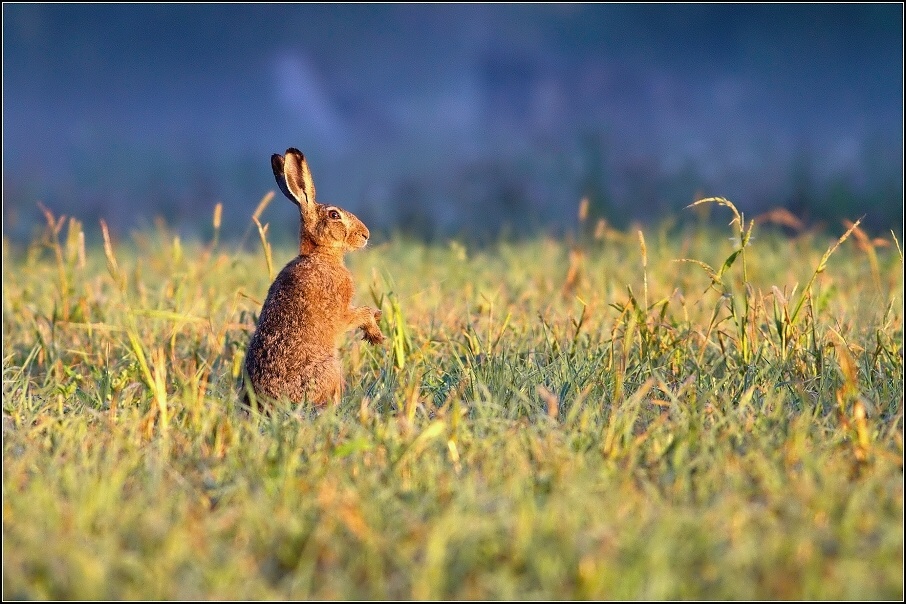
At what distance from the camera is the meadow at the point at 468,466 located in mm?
2531

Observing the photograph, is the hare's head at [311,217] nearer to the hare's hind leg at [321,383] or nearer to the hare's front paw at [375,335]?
the hare's front paw at [375,335]

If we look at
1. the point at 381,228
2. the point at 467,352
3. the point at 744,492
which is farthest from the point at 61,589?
the point at 381,228

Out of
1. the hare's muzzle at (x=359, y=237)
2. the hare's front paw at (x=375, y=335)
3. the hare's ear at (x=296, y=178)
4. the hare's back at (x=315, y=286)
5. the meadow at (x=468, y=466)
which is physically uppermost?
the hare's ear at (x=296, y=178)

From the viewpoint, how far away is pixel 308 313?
4305 mm

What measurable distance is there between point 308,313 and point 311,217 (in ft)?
2.03

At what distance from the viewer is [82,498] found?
9.22 ft

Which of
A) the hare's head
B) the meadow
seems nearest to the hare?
the hare's head

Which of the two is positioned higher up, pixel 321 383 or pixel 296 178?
pixel 296 178

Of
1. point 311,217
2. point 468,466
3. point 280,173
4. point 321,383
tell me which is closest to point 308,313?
point 321,383

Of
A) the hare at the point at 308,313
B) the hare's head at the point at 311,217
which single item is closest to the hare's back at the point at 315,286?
the hare at the point at 308,313

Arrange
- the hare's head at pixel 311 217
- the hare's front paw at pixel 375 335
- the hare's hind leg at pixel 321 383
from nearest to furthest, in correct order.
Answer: the hare's hind leg at pixel 321 383 < the hare's front paw at pixel 375 335 < the hare's head at pixel 311 217

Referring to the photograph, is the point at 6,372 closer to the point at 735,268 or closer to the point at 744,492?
the point at 744,492

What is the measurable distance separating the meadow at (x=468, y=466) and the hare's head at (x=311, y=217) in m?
0.43

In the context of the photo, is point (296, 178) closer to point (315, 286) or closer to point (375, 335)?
point (315, 286)
